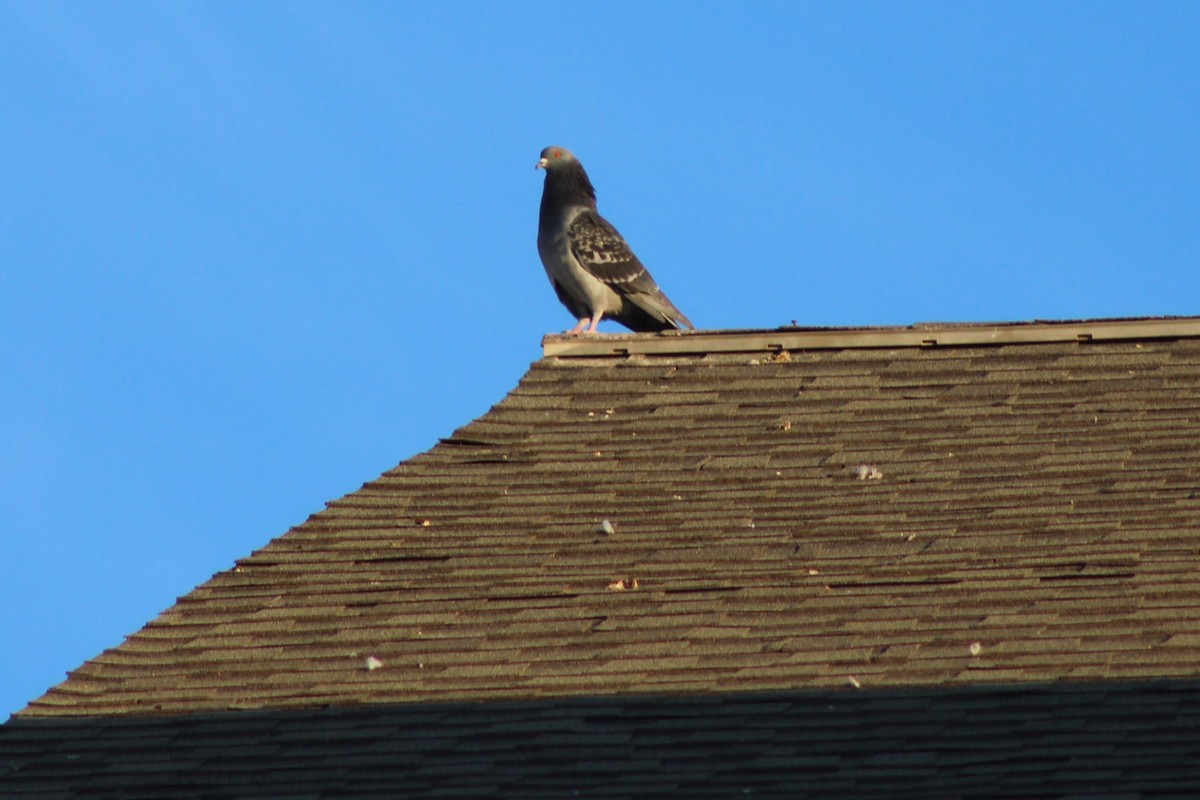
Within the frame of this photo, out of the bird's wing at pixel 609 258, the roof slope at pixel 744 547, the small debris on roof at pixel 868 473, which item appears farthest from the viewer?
the bird's wing at pixel 609 258

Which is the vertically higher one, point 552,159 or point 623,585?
point 552,159

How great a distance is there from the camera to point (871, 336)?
9.37 m

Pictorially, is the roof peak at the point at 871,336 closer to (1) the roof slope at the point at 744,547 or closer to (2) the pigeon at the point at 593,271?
(1) the roof slope at the point at 744,547

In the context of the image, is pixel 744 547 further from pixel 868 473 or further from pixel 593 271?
pixel 593 271

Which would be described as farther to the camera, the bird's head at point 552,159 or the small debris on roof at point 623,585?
the bird's head at point 552,159

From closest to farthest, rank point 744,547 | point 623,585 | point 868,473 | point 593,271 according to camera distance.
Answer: point 623,585, point 744,547, point 868,473, point 593,271

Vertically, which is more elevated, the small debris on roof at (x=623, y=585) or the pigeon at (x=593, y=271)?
the pigeon at (x=593, y=271)

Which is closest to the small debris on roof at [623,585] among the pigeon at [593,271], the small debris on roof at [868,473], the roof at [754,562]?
the roof at [754,562]

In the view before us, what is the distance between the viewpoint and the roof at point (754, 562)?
609 centimetres

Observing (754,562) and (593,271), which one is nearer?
(754,562)

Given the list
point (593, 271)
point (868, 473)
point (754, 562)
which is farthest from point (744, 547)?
point (593, 271)

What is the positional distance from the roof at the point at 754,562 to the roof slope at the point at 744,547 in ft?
0.05

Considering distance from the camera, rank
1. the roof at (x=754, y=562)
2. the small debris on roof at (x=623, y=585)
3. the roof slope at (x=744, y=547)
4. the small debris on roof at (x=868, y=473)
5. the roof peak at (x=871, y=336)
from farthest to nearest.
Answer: the roof peak at (x=871, y=336) → the small debris on roof at (x=868, y=473) → the small debris on roof at (x=623, y=585) → the roof slope at (x=744, y=547) → the roof at (x=754, y=562)

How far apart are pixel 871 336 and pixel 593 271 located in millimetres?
3180
